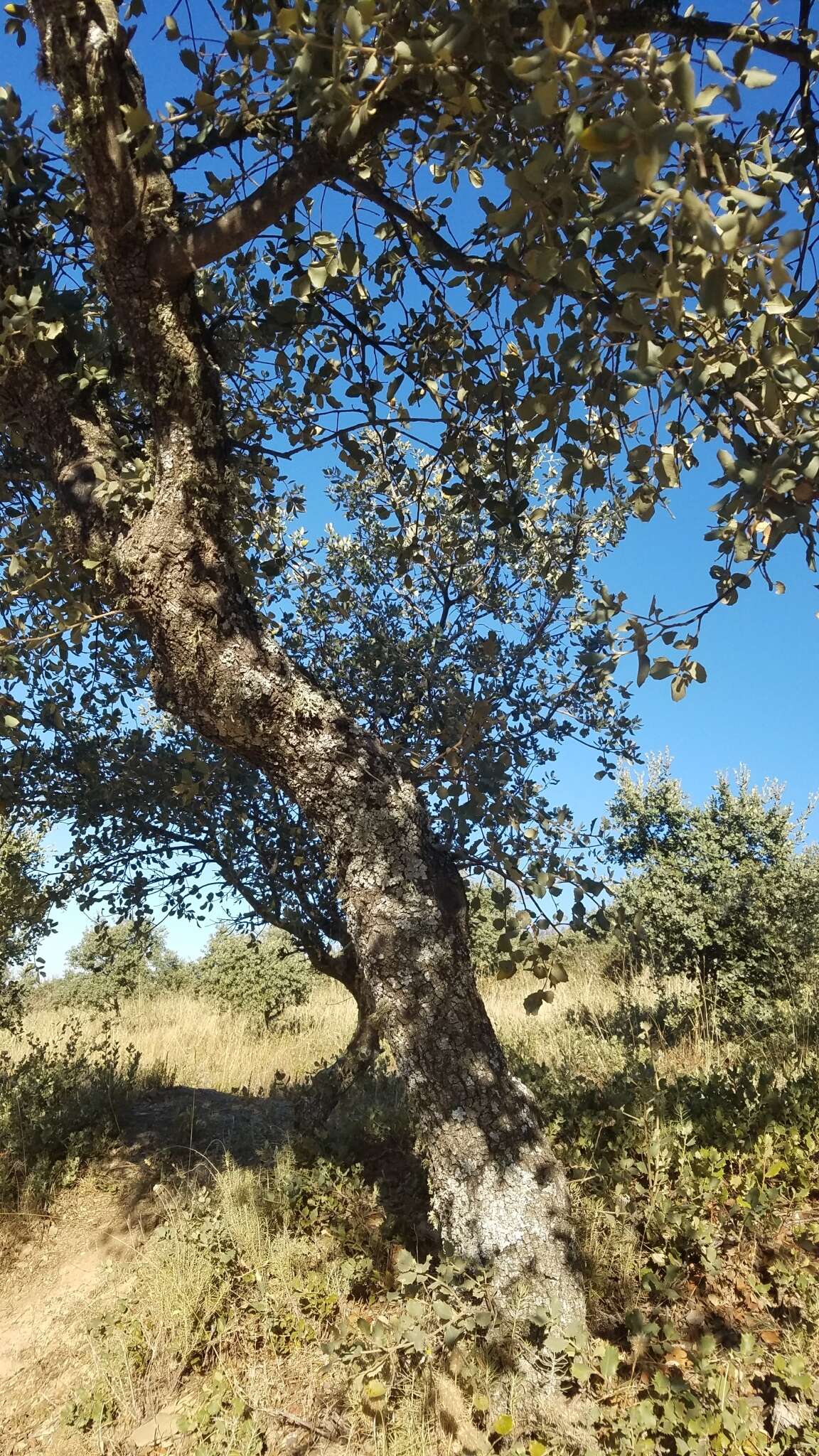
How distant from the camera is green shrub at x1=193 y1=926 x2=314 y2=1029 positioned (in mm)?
Result: 16844

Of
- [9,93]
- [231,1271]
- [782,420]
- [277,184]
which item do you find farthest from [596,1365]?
[9,93]

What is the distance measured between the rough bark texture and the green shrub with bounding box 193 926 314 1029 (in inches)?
503

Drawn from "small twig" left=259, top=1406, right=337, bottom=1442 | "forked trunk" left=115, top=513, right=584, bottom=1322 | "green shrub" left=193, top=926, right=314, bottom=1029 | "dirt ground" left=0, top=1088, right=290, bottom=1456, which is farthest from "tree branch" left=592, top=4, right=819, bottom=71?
"green shrub" left=193, top=926, right=314, bottom=1029

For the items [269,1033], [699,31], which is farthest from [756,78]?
[269,1033]

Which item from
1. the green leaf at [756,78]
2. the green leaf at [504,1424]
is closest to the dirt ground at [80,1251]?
the green leaf at [504,1424]

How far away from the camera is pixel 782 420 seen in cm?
292

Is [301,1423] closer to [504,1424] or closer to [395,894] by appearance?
[504,1424]

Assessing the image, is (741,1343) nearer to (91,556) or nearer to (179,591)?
(179,591)

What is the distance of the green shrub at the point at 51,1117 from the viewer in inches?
244

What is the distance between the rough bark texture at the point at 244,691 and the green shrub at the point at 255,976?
12.8m

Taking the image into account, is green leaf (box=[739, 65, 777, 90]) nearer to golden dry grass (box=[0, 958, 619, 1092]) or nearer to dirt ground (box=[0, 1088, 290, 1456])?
dirt ground (box=[0, 1088, 290, 1456])

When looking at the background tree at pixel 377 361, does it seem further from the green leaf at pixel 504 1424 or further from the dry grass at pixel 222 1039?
the dry grass at pixel 222 1039

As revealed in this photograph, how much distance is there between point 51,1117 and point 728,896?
8.83 m

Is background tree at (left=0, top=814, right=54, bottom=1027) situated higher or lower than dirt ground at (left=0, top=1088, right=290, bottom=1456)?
higher
